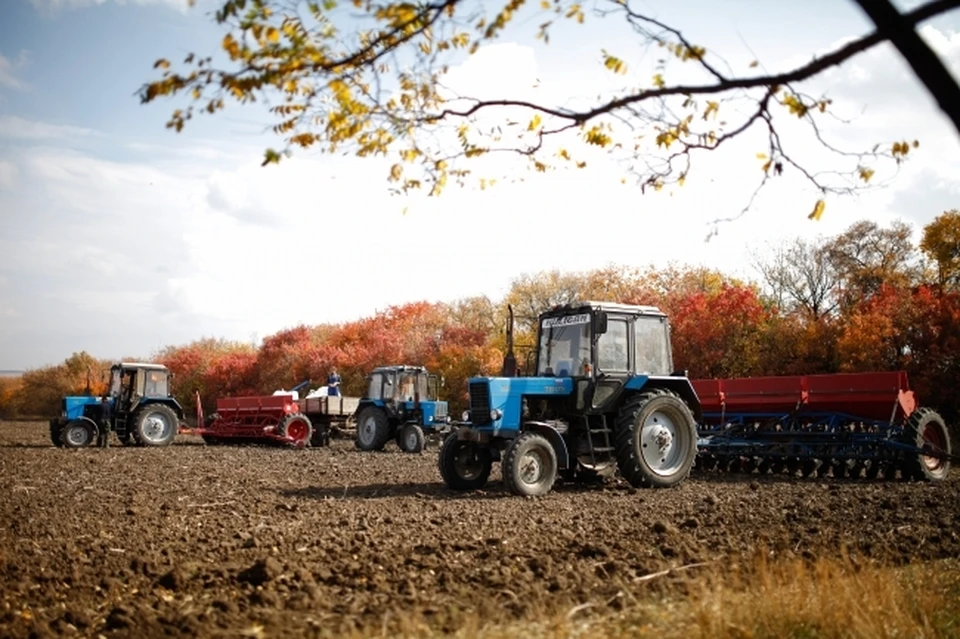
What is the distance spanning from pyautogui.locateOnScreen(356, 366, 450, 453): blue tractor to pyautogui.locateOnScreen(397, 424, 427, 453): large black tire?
0.02 meters

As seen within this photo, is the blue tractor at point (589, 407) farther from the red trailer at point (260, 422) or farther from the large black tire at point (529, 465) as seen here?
the red trailer at point (260, 422)

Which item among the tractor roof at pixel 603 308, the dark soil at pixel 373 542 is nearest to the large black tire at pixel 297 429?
the dark soil at pixel 373 542

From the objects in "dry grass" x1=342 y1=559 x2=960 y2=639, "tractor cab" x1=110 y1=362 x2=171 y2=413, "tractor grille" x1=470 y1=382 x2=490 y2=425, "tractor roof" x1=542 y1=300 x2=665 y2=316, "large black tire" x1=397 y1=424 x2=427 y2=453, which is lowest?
"dry grass" x1=342 y1=559 x2=960 y2=639

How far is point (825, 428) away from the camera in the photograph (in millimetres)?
13570

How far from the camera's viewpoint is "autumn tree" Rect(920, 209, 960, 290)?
2827 centimetres

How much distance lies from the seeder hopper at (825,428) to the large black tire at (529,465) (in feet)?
12.1

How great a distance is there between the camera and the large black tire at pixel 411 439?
19562 mm

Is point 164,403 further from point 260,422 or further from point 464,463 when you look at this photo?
point 464,463

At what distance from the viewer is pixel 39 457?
17.1 m

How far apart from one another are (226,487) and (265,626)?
24.0ft

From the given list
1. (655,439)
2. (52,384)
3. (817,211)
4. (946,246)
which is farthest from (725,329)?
Result: (52,384)

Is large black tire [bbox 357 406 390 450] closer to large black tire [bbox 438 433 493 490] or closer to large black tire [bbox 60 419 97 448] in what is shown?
large black tire [bbox 60 419 97 448]

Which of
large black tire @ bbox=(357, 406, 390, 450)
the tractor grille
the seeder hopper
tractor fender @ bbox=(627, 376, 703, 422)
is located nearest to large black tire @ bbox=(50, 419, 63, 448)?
large black tire @ bbox=(357, 406, 390, 450)

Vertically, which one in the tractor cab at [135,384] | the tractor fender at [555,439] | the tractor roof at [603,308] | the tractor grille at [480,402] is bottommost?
the tractor fender at [555,439]
